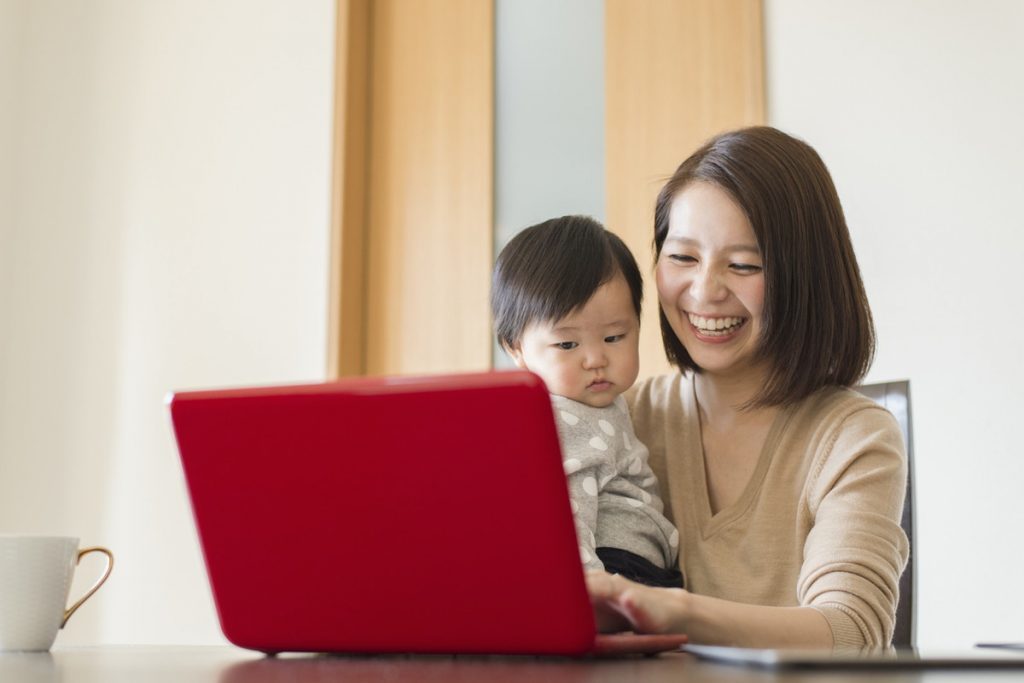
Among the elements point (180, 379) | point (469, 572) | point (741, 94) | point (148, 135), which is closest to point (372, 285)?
point (180, 379)

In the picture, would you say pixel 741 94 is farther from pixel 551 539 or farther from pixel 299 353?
pixel 551 539

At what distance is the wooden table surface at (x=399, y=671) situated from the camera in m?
0.52

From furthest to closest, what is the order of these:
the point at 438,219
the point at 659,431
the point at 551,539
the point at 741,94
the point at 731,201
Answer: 1. the point at 438,219
2. the point at 741,94
3. the point at 659,431
4. the point at 731,201
5. the point at 551,539

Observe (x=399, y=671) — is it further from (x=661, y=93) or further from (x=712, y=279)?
(x=661, y=93)

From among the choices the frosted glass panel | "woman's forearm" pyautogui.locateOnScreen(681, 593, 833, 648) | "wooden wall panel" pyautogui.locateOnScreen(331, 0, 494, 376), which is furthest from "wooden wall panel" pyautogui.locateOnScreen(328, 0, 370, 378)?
"woman's forearm" pyautogui.locateOnScreen(681, 593, 833, 648)

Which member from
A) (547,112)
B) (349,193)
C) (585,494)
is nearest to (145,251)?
(349,193)

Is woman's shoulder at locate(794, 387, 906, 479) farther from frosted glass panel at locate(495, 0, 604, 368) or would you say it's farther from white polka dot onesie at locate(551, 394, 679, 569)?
frosted glass panel at locate(495, 0, 604, 368)

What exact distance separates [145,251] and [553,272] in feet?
7.09

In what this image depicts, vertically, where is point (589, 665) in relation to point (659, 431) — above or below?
below

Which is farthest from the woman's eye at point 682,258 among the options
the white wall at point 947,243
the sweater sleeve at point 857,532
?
the white wall at point 947,243

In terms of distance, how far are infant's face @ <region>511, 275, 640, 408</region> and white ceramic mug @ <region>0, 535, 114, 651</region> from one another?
1.47ft

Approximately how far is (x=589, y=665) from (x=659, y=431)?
68 cm

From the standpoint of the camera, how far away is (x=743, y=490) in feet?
3.98

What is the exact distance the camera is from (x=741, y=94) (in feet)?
7.76
